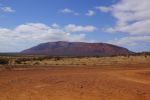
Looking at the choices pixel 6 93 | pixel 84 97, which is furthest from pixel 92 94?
pixel 6 93

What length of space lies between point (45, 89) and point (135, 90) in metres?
4.70

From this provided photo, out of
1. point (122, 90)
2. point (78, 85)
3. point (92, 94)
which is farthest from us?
point (78, 85)

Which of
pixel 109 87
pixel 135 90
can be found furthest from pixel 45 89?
pixel 135 90

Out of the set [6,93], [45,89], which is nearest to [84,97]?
[45,89]

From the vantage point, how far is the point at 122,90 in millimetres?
15336

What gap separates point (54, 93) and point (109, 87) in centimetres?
332

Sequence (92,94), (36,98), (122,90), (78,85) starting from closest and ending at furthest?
(36,98), (92,94), (122,90), (78,85)

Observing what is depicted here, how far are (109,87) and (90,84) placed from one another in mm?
1504

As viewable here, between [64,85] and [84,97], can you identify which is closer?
[84,97]

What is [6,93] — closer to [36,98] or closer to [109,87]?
[36,98]

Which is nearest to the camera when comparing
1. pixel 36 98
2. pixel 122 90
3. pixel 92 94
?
pixel 36 98

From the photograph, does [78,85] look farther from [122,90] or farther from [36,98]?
[36,98]

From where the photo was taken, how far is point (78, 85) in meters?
17.0

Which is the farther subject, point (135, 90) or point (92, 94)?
point (135, 90)
